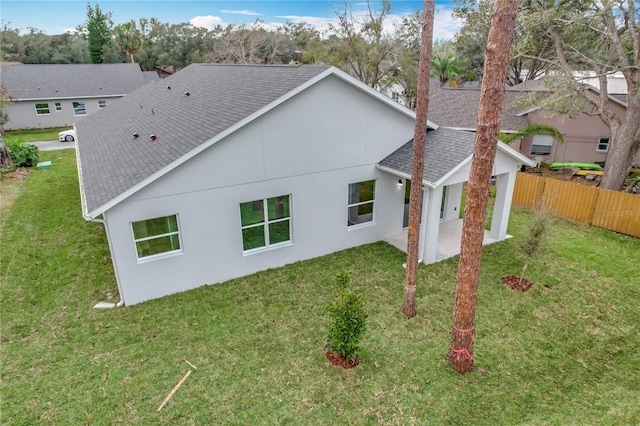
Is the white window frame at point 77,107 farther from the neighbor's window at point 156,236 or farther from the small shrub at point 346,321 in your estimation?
the small shrub at point 346,321

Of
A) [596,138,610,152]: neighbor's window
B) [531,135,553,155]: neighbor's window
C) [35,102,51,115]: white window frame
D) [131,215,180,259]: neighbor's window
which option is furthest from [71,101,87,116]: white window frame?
[596,138,610,152]: neighbor's window

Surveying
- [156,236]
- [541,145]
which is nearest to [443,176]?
[156,236]

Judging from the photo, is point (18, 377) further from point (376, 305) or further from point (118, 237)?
point (376, 305)

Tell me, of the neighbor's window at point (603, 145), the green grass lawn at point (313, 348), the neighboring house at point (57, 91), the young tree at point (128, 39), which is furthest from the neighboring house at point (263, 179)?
the young tree at point (128, 39)

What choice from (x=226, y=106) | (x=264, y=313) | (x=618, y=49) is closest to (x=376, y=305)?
(x=264, y=313)

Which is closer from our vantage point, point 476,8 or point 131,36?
point 476,8
